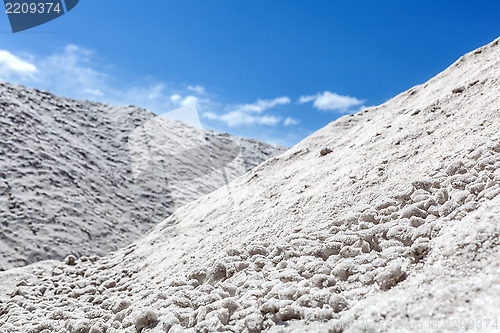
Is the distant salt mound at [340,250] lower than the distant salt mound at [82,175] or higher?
lower

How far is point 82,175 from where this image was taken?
8.73 m

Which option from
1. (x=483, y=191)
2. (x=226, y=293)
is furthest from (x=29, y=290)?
(x=483, y=191)

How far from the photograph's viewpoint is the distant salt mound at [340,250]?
1.85 metres

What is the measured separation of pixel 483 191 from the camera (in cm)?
232

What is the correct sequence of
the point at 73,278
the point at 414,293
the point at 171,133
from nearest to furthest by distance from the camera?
the point at 414,293
the point at 73,278
the point at 171,133

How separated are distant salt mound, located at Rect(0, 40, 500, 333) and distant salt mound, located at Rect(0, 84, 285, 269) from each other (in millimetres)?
1634

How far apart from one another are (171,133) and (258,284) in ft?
36.1

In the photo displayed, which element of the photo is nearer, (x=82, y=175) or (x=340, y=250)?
(x=340, y=250)

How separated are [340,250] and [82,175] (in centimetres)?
753

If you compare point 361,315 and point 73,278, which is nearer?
point 361,315

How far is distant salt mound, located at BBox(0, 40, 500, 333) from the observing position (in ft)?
6.06

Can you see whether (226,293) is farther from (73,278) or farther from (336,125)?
(336,125)

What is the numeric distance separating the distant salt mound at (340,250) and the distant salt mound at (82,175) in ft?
5.36

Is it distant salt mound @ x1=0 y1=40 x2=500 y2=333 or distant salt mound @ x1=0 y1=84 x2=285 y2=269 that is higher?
distant salt mound @ x1=0 y1=84 x2=285 y2=269
